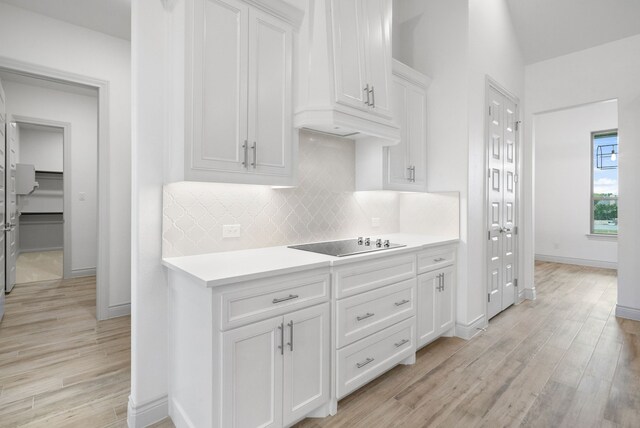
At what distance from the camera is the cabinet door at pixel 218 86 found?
1.71m

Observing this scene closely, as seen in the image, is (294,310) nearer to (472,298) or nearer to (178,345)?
(178,345)

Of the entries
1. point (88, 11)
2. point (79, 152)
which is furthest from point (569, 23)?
point (79, 152)

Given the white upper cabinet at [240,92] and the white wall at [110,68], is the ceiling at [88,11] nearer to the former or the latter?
the white wall at [110,68]

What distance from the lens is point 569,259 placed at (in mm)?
6543

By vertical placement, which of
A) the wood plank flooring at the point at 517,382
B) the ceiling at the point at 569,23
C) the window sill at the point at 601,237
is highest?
the ceiling at the point at 569,23

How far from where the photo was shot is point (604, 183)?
621cm

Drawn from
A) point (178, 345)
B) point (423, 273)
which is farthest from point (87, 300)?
point (423, 273)

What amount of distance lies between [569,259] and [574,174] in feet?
5.51

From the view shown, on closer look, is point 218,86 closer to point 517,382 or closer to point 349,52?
point 349,52

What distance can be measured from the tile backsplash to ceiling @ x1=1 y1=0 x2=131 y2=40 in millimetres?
2275

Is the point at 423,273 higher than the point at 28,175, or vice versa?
the point at 28,175

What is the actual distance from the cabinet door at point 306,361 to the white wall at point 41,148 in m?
6.94

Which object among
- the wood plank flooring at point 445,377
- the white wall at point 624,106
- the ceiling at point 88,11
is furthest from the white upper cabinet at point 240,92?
the white wall at point 624,106

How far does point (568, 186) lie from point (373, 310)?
6461mm
